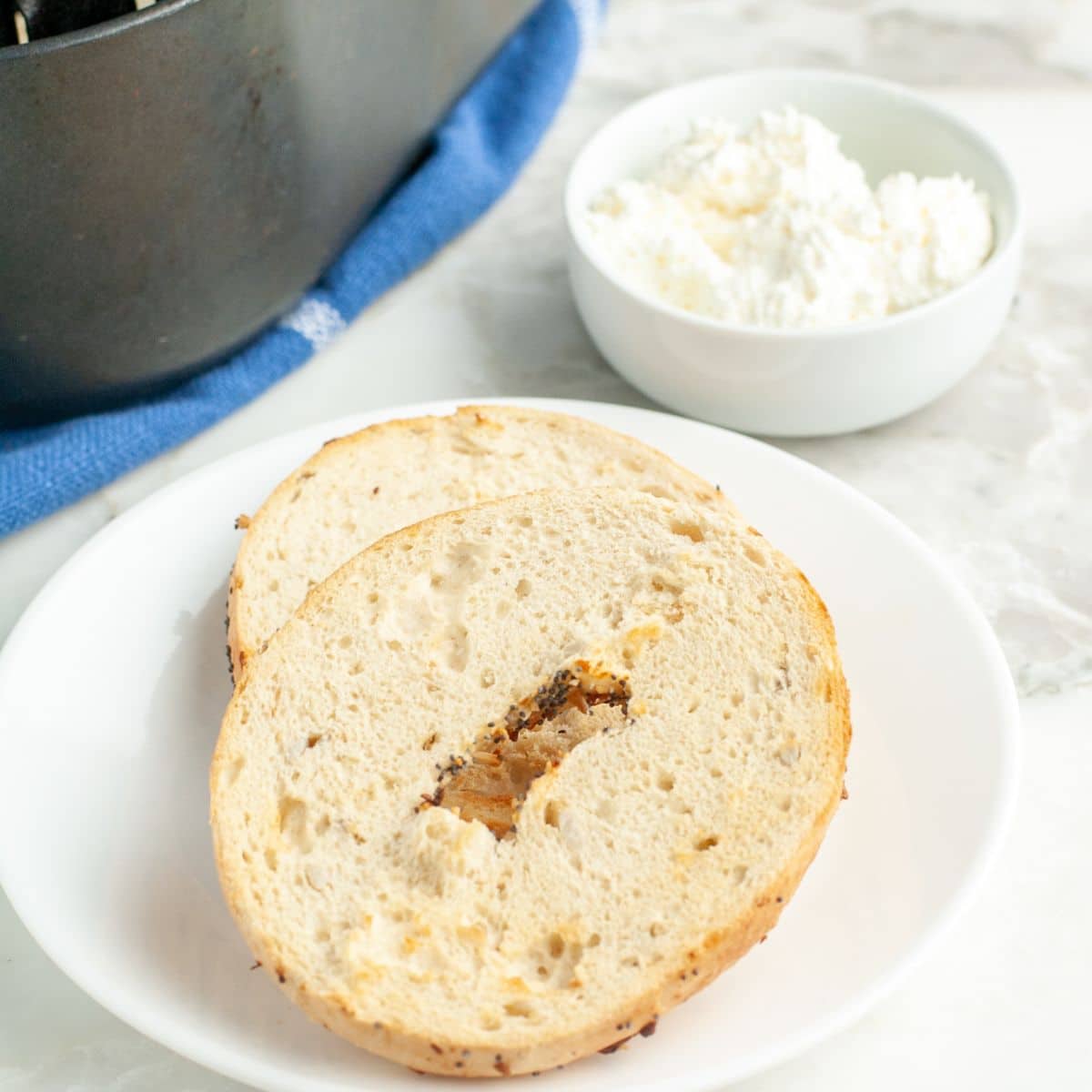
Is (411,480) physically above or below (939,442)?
above

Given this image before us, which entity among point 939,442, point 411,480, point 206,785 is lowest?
point 939,442

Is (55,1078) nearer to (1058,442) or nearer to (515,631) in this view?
(515,631)

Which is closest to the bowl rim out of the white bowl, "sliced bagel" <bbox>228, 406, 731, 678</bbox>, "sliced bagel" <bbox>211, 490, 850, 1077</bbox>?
the white bowl

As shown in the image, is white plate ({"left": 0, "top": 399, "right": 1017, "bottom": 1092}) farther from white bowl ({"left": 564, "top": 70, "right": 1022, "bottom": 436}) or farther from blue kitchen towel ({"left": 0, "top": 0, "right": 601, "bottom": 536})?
blue kitchen towel ({"left": 0, "top": 0, "right": 601, "bottom": 536})

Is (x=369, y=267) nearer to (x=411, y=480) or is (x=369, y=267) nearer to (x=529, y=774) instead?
(x=411, y=480)

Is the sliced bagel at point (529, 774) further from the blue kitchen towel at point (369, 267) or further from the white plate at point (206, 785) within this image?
the blue kitchen towel at point (369, 267)

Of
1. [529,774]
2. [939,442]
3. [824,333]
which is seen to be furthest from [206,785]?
[939,442]
